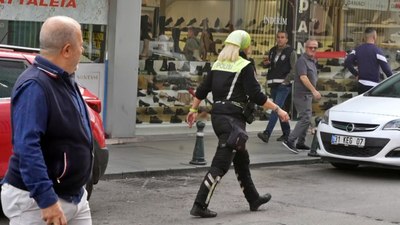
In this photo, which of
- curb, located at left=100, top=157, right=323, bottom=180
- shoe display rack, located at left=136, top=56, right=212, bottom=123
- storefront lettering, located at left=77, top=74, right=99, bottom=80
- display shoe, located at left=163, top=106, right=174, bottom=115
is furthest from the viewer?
display shoe, located at left=163, top=106, right=174, bottom=115

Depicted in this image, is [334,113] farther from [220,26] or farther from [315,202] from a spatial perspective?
[220,26]

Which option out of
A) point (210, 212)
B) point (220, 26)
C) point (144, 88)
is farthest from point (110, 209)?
point (220, 26)

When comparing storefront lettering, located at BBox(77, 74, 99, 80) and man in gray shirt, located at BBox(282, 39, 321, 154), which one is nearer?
man in gray shirt, located at BBox(282, 39, 321, 154)

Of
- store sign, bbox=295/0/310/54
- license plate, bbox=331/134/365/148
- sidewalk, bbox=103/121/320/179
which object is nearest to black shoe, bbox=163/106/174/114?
sidewalk, bbox=103/121/320/179

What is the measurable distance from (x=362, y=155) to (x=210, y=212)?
11.5 ft

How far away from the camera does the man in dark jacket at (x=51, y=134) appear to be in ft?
11.8

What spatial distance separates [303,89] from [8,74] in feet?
21.3

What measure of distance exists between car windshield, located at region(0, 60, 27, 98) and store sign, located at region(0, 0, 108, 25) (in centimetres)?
457

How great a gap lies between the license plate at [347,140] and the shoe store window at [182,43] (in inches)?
Result: 161

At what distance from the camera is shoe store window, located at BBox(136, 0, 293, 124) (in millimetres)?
13984

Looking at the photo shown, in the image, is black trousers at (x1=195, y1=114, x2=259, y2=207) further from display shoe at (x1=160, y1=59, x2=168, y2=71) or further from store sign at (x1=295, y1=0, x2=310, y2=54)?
store sign at (x1=295, y1=0, x2=310, y2=54)

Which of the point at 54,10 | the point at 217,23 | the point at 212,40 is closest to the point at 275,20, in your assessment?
the point at 217,23

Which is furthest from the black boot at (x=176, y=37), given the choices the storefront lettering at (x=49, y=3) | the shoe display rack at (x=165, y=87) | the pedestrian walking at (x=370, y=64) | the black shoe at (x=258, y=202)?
the black shoe at (x=258, y=202)

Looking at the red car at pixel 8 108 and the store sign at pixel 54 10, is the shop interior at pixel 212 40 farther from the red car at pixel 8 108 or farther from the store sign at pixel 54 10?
the red car at pixel 8 108
